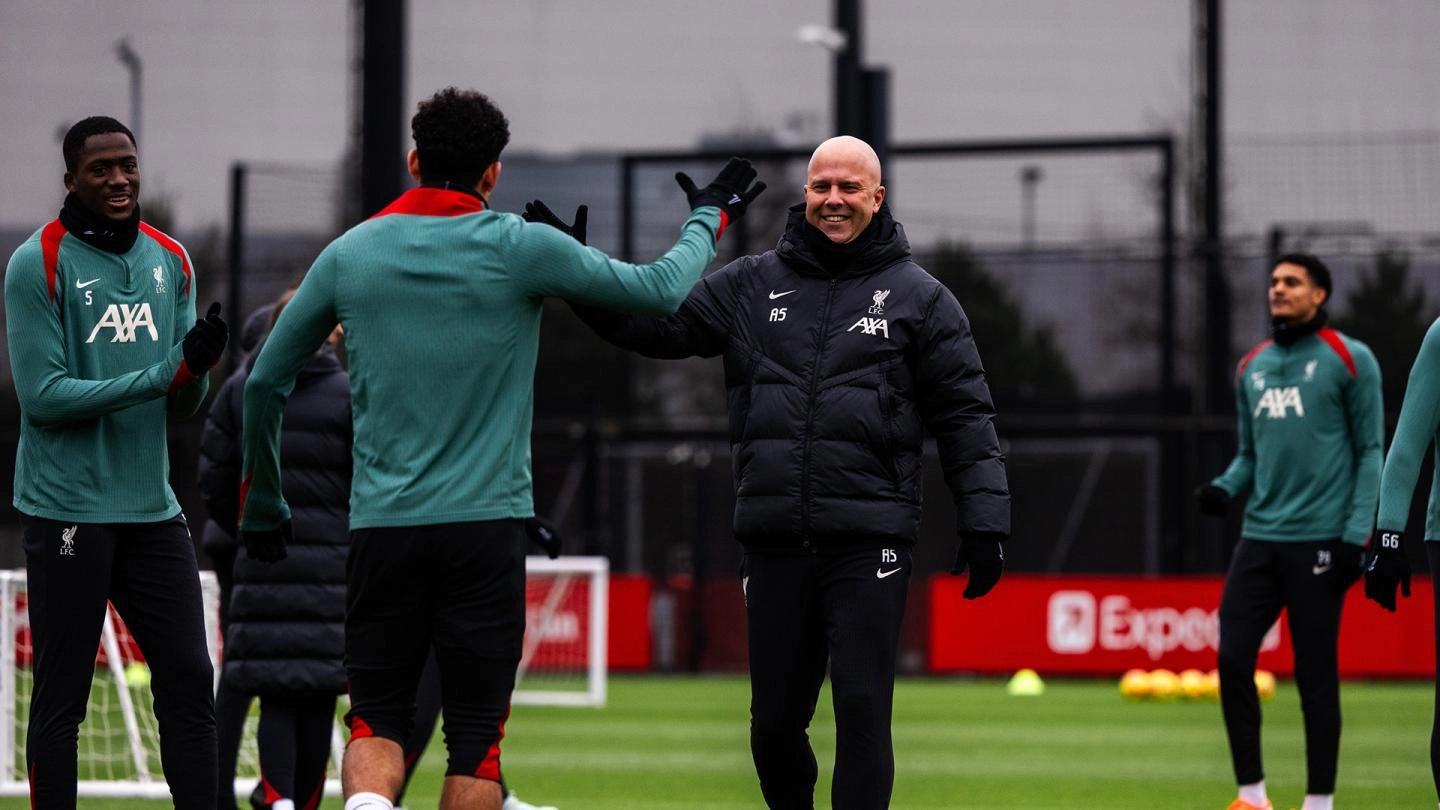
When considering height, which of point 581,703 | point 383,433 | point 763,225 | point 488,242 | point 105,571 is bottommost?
point 581,703

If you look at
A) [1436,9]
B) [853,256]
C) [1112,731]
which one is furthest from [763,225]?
[853,256]

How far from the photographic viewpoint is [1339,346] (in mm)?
9625

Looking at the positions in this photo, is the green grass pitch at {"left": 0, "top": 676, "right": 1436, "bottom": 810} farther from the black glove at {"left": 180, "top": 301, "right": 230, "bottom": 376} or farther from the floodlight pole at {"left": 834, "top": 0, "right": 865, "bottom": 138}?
the floodlight pole at {"left": 834, "top": 0, "right": 865, "bottom": 138}

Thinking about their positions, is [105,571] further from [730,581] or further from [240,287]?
[240,287]

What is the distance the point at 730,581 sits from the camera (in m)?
22.4

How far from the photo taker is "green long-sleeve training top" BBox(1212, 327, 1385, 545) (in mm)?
9438

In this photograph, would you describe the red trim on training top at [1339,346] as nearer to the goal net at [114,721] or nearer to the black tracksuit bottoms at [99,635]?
the goal net at [114,721]

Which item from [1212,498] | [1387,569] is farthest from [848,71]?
[1387,569]

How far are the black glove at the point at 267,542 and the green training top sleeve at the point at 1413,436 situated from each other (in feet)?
12.1

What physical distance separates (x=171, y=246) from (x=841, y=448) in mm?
2107

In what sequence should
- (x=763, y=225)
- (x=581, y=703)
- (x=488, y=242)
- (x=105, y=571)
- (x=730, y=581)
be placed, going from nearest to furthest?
(x=488, y=242) < (x=105, y=571) < (x=581, y=703) < (x=730, y=581) < (x=763, y=225)

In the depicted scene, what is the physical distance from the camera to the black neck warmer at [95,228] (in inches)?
267

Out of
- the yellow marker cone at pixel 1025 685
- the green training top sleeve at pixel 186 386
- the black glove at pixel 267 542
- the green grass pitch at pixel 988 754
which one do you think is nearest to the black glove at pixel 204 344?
the green training top sleeve at pixel 186 386

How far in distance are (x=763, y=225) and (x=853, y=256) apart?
19745mm
